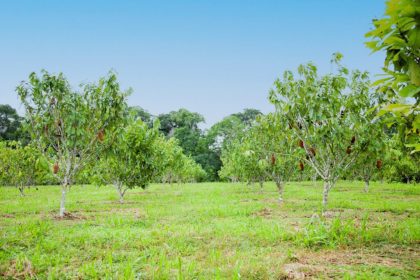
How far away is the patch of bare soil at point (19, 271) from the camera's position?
4.66m

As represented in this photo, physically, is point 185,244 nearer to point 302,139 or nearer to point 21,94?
point 302,139

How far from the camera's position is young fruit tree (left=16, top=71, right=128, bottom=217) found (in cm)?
1109

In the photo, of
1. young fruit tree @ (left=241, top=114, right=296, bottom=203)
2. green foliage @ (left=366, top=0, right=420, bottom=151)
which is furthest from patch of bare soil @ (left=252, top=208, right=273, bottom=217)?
green foliage @ (left=366, top=0, right=420, bottom=151)

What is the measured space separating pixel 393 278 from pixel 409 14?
3.91m

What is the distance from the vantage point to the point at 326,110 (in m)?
10.1

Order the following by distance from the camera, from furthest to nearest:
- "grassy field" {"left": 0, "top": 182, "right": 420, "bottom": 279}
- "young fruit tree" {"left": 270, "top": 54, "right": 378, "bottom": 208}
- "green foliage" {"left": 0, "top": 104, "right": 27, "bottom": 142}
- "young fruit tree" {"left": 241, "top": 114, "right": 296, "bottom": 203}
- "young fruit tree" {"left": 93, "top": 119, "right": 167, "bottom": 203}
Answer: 1. "green foliage" {"left": 0, "top": 104, "right": 27, "bottom": 142}
2. "young fruit tree" {"left": 93, "top": 119, "right": 167, "bottom": 203}
3. "young fruit tree" {"left": 241, "top": 114, "right": 296, "bottom": 203}
4. "young fruit tree" {"left": 270, "top": 54, "right": 378, "bottom": 208}
5. "grassy field" {"left": 0, "top": 182, "right": 420, "bottom": 279}

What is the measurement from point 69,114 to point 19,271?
292 inches

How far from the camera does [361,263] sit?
17.6 ft

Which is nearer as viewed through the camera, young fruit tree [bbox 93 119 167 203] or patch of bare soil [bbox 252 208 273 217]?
patch of bare soil [bbox 252 208 273 217]

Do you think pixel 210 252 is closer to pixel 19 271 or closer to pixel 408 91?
pixel 19 271

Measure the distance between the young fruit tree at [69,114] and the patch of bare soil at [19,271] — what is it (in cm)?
634

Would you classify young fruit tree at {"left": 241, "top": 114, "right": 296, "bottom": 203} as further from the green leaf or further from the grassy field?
the green leaf

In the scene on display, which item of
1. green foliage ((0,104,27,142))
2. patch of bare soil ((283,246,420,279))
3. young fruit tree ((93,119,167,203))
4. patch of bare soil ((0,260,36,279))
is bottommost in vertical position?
patch of bare soil ((0,260,36,279))

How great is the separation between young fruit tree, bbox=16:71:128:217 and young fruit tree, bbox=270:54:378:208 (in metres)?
5.77
